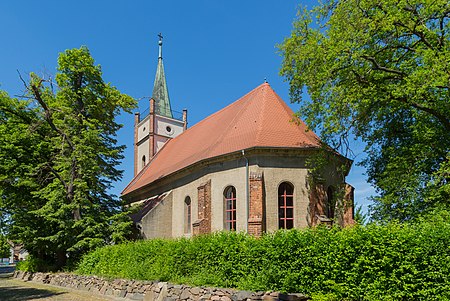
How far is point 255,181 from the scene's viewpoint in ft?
62.1

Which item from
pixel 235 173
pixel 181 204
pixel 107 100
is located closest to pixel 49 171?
pixel 107 100

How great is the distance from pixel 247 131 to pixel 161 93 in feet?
71.9

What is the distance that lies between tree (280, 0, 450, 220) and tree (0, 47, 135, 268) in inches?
485

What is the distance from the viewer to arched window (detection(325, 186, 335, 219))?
19.8 meters

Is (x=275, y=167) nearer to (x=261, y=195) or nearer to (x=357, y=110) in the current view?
(x=261, y=195)

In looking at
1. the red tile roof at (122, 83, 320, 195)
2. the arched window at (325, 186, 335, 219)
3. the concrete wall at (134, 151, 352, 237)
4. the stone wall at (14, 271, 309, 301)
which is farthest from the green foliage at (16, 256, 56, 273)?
the arched window at (325, 186, 335, 219)

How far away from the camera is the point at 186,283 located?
13008mm

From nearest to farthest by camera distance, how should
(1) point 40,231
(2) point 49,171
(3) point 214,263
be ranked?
(3) point 214,263 < (1) point 40,231 < (2) point 49,171

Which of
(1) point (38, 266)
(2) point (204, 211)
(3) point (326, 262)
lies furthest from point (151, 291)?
(1) point (38, 266)

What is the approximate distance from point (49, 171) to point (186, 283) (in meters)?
15.5

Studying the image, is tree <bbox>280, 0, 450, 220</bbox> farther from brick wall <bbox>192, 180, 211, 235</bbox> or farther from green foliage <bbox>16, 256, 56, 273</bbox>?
green foliage <bbox>16, 256, 56, 273</bbox>

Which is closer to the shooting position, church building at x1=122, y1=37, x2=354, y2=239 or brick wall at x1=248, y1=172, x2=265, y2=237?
brick wall at x1=248, y1=172, x2=265, y2=237

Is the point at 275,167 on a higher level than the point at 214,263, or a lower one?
higher

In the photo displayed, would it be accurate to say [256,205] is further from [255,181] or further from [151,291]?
[151,291]
